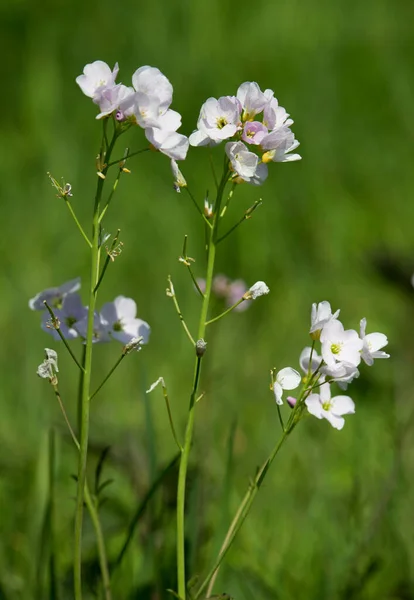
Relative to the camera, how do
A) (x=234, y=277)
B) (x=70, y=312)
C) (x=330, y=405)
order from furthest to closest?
1. (x=234, y=277)
2. (x=70, y=312)
3. (x=330, y=405)

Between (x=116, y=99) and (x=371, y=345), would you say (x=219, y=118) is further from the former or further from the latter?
(x=371, y=345)

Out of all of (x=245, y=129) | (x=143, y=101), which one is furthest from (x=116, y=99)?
(x=245, y=129)

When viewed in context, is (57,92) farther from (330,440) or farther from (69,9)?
(330,440)

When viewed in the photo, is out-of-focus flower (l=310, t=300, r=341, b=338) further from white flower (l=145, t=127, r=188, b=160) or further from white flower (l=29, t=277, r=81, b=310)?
white flower (l=29, t=277, r=81, b=310)

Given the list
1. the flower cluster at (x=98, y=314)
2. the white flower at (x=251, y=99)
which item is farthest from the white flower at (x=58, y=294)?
the white flower at (x=251, y=99)

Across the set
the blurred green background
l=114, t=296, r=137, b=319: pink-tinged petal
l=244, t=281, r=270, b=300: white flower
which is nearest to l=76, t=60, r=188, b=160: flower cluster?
l=244, t=281, r=270, b=300: white flower

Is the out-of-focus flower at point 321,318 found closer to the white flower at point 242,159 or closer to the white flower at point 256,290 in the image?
the white flower at point 256,290
